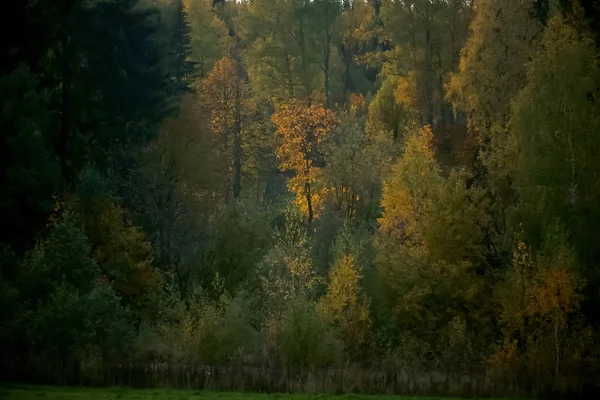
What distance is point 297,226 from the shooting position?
46.4m

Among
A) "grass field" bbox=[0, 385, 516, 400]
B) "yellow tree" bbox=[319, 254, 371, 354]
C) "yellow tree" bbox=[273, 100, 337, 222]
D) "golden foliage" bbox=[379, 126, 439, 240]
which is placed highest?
"yellow tree" bbox=[273, 100, 337, 222]

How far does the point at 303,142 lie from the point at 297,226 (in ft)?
46.5

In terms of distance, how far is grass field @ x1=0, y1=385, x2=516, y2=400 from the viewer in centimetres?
2705

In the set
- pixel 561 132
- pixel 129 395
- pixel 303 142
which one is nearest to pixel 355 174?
pixel 303 142

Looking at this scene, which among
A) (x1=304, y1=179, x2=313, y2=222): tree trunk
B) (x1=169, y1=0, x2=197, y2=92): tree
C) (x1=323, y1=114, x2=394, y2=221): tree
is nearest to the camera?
(x1=323, y1=114, x2=394, y2=221): tree

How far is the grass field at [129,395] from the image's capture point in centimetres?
2705

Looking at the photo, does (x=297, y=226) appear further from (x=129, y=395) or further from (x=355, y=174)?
(x=129, y=395)

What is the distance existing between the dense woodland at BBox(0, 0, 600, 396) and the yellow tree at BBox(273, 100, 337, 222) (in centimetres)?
200

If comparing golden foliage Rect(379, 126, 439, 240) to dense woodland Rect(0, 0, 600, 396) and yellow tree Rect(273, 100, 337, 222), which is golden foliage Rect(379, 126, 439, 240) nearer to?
dense woodland Rect(0, 0, 600, 396)

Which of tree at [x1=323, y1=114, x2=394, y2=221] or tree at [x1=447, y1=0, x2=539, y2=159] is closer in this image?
tree at [x1=447, y1=0, x2=539, y2=159]

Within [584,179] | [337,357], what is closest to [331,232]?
[337,357]

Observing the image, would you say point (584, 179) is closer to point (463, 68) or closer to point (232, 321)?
point (463, 68)

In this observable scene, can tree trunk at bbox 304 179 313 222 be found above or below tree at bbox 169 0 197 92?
below

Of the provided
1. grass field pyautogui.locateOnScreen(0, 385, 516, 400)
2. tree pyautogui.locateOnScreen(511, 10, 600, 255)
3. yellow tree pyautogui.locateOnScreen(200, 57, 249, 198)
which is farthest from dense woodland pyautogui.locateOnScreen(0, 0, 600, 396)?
yellow tree pyautogui.locateOnScreen(200, 57, 249, 198)
